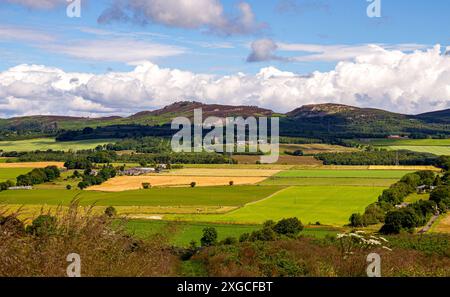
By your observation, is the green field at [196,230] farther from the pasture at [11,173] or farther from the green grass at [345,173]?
the pasture at [11,173]

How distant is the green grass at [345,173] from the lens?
114 metres

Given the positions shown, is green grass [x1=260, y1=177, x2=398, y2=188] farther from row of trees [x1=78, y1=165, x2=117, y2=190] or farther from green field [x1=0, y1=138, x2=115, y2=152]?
green field [x1=0, y1=138, x2=115, y2=152]

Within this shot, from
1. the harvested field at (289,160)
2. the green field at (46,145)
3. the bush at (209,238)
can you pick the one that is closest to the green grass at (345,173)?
the harvested field at (289,160)

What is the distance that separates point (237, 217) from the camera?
66562mm

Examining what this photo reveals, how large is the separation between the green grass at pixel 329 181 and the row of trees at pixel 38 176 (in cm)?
4040

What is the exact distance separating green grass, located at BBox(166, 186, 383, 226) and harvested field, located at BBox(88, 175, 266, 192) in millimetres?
15051

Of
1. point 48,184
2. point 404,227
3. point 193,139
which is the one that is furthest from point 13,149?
point 404,227

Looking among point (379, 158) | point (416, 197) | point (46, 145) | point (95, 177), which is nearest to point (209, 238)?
point (416, 197)

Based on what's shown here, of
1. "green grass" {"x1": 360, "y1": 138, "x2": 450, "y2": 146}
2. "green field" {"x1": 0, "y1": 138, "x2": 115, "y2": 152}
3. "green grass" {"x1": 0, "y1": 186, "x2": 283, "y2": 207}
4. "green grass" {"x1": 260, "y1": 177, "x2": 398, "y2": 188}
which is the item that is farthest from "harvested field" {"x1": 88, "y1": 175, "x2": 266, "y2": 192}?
"green grass" {"x1": 360, "y1": 138, "x2": 450, "y2": 146}

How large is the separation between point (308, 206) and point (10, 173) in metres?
67.9

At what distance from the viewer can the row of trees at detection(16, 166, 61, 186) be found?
104700mm
